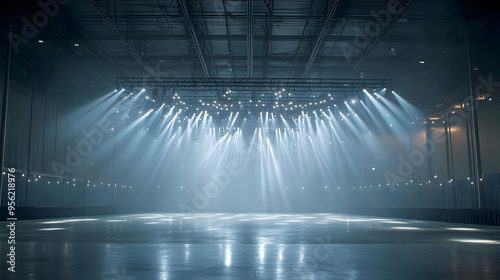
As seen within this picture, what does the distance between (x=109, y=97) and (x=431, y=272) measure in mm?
33438

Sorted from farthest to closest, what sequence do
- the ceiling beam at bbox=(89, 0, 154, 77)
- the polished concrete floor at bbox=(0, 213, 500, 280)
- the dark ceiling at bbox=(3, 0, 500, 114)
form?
the dark ceiling at bbox=(3, 0, 500, 114), the ceiling beam at bbox=(89, 0, 154, 77), the polished concrete floor at bbox=(0, 213, 500, 280)

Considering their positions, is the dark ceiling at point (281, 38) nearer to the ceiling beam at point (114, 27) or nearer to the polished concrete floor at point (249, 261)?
the ceiling beam at point (114, 27)

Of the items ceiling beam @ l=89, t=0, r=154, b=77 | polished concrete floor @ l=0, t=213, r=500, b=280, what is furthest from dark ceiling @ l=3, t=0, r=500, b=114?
polished concrete floor @ l=0, t=213, r=500, b=280

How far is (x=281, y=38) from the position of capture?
23984 mm

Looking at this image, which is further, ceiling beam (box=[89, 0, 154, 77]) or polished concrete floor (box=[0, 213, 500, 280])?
ceiling beam (box=[89, 0, 154, 77])

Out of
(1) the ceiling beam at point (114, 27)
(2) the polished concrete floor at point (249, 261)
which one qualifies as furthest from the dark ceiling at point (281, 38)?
(2) the polished concrete floor at point (249, 261)

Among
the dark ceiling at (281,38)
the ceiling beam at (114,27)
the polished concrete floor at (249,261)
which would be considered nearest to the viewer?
the polished concrete floor at (249,261)

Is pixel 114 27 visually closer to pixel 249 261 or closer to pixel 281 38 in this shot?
pixel 281 38

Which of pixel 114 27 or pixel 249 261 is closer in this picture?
pixel 249 261

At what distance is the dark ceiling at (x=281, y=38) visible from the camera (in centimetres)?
2008

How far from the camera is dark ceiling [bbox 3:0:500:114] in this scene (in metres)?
20.1

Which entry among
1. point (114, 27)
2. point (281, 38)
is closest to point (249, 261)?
point (114, 27)

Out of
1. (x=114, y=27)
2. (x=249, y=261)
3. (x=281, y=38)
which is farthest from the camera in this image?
(x=281, y=38)

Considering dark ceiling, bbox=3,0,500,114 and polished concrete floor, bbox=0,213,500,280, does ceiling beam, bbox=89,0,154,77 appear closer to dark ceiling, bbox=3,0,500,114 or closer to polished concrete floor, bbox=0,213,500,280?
dark ceiling, bbox=3,0,500,114
